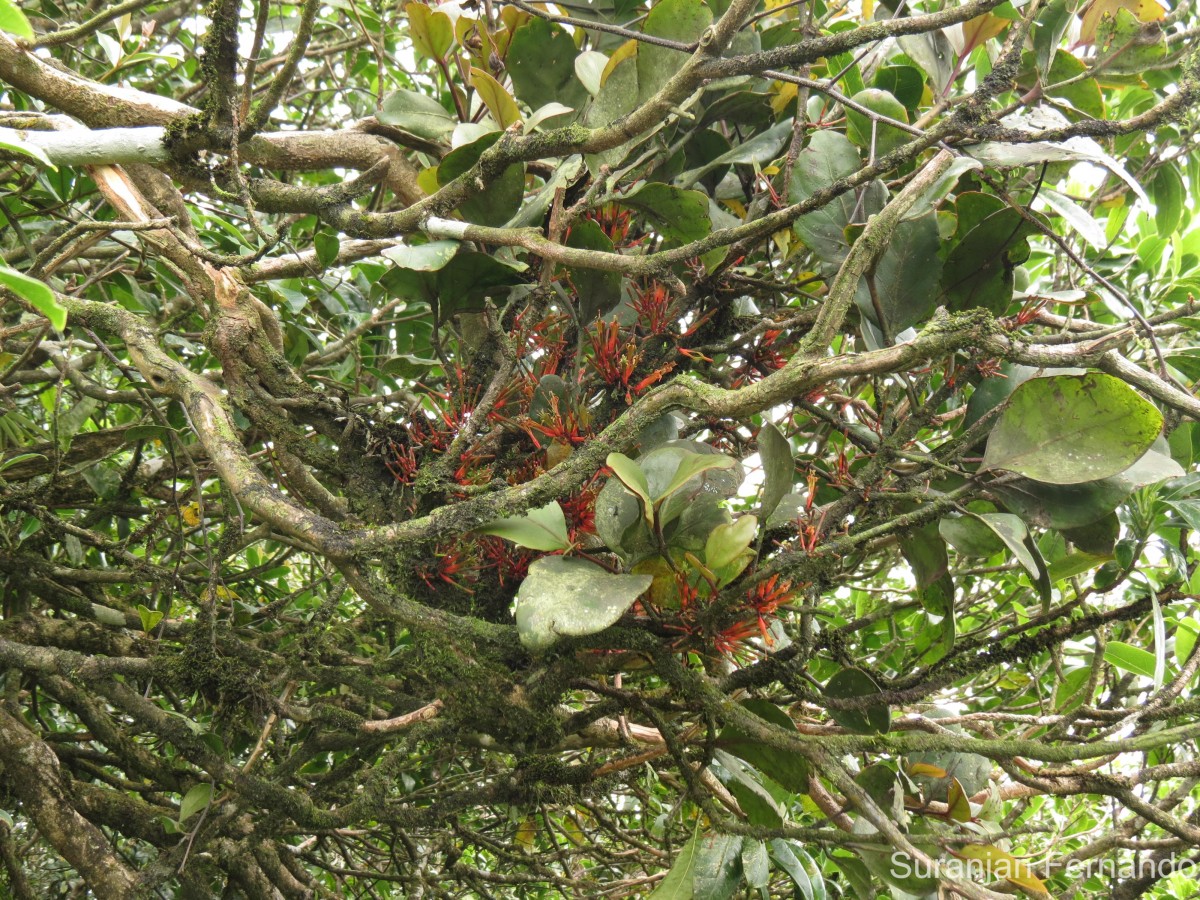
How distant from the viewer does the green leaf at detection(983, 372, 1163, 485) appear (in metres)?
0.76

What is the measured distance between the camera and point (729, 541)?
797mm

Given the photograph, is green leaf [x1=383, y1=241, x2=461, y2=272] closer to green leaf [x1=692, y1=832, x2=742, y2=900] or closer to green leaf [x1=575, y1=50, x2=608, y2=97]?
green leaf [x1=575, y1=50, x2=608, y2=97]

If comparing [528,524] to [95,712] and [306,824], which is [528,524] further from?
[95,712]

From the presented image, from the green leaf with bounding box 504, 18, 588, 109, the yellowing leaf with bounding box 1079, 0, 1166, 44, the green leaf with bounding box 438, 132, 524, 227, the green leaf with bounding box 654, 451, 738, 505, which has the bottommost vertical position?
the green leaf with bounding box 654, 451, 738, 505

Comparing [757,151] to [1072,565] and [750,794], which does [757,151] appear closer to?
[1072,565]

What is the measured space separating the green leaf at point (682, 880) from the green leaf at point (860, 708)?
0.67 feet

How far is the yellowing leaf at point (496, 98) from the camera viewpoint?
1.00 meters

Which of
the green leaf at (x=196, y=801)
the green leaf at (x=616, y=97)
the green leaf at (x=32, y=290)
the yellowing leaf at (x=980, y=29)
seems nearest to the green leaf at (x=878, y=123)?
the yellowing leaf at (x=980, y=29)

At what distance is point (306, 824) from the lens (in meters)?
1.09

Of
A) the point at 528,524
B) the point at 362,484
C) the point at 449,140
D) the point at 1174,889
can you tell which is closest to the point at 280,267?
the point at 449,140

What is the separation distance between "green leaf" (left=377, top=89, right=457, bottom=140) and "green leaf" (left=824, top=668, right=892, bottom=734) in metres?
0.78

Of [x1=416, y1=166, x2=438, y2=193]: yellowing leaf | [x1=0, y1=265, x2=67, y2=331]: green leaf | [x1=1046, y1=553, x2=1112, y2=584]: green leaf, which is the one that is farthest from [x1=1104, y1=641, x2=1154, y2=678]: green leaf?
[x1=0, y1=265, x2=67, y2=331]: green leaf

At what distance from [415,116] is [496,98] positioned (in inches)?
6.6

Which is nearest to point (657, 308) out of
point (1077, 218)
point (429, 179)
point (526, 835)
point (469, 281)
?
point (469, 281)
